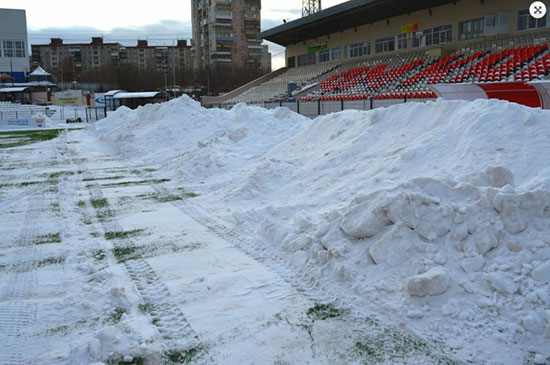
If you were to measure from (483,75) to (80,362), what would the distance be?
26332 mm

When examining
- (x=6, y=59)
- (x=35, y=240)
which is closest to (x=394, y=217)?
(x=35, y=240)

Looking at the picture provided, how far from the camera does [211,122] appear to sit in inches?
731

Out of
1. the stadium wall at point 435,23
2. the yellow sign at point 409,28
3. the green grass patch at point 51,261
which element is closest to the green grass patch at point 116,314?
the green grass patch at point 51,261

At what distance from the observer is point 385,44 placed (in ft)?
137

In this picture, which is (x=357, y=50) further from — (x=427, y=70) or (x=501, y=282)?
(x=501, y=282)

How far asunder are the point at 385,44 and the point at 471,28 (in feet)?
29.8

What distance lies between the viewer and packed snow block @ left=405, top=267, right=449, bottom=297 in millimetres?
4500

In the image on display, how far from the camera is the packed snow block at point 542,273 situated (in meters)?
4.39

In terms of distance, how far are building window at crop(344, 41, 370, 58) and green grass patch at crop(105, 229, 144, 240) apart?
131ft

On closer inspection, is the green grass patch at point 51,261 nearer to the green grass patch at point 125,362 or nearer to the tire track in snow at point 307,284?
the tire track in snow at point 307,284

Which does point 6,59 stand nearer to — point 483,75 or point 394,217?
point 483,75

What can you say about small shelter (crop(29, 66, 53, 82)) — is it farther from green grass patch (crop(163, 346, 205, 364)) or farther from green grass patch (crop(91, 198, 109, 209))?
green grass patch (crop(163, 346, 205, 364))

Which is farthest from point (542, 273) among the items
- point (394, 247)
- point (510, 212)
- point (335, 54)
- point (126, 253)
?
point (335, 54)

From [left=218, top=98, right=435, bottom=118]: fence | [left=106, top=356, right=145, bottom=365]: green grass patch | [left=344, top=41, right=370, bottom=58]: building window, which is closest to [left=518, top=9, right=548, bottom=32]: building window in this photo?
[left=344, top=41, right=370, bottom=58]: building window
